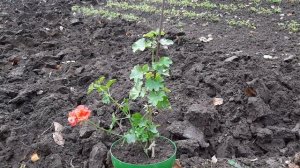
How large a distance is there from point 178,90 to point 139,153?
1.41 m

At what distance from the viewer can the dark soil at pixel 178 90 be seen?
3.62 metres

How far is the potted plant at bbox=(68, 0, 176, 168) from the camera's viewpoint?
2.79 m

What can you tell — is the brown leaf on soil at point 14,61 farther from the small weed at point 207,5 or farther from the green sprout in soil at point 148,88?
the small weed at point 207,5

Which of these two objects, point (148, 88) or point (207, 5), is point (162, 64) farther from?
point (207, 5)

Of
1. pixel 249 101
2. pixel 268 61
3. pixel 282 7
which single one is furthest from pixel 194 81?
pixel 282 7

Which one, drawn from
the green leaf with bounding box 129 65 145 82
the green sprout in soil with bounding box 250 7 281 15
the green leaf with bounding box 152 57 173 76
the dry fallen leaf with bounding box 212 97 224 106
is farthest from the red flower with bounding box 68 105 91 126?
the green sprout in soil with bounding box 250 7 281 15

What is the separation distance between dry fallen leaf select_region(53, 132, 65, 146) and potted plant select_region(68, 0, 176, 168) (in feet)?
2.47

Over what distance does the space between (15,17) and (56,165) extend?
15.6 feet

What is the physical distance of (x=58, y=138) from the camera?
3744 millimetres

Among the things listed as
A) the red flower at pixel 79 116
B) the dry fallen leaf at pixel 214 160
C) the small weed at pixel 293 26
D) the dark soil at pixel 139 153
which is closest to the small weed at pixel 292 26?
the small weed at pixel 293 26

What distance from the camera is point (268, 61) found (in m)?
4.95

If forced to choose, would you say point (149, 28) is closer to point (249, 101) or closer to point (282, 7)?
point (282, 7)

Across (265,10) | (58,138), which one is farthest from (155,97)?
(265,10)

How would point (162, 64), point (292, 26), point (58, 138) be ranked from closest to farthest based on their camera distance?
point (162, 64) < point (58, 138) < point (292, 26)
